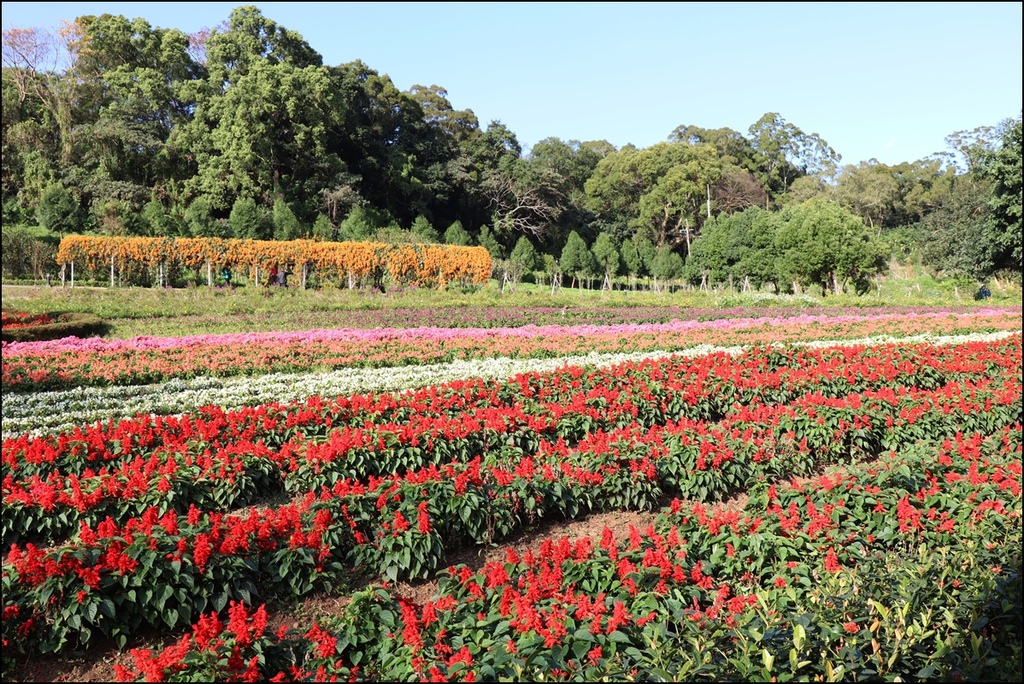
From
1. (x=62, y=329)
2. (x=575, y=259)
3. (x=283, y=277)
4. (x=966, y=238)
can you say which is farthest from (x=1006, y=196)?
(x=62, y=329)

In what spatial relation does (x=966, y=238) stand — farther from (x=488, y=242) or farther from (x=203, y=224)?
(x=203, y=224)

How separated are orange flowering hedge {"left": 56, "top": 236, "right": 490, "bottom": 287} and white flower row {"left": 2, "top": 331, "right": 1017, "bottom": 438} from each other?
19.0 m

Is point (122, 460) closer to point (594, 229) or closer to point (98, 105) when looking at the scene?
point (98, 105)

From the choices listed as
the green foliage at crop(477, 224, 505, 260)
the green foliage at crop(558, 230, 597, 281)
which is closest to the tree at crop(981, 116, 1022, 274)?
the green foliage at crop(558, 230, 597, 281)

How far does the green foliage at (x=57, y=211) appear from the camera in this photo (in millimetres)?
33812

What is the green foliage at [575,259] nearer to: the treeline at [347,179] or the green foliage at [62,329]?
the treeline at [347,179]

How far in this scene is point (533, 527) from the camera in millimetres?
6062

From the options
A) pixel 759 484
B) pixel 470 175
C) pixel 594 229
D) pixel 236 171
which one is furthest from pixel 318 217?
pixel 759 484

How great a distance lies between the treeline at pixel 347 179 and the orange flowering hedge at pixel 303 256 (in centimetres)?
245

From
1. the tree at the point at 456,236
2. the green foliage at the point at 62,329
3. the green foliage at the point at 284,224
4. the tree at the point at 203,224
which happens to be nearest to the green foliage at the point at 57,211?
the tree at the point at 203,224

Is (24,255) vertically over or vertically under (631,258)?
under

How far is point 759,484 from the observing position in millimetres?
5812

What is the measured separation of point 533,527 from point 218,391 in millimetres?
6251

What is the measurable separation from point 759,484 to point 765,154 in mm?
78207
